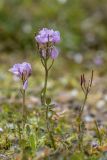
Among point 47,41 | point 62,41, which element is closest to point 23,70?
point 47,41

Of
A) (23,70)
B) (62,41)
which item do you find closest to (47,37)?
(23,70)

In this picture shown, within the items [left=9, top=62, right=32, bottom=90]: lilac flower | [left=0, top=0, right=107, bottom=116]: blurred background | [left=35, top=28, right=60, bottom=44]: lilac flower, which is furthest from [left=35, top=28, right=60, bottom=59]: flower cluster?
[left=0, top=0, right=107, bottom=116]: blurred background

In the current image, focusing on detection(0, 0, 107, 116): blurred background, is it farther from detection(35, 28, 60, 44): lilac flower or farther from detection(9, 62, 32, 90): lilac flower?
detection(35, 28, 60, 44): lilac flower

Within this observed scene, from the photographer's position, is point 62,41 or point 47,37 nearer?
point 47,37

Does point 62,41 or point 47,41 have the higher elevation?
point 62,41

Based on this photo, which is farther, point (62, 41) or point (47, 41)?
point (62, 41)

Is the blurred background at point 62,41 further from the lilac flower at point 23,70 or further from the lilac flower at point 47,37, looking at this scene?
the lilac flower at point 47,37

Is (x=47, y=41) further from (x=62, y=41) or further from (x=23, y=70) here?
(x=62, y=41)

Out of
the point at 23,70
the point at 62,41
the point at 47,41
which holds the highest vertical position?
the point at 62,41

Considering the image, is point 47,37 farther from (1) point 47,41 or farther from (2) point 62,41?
(2) point 62,41
